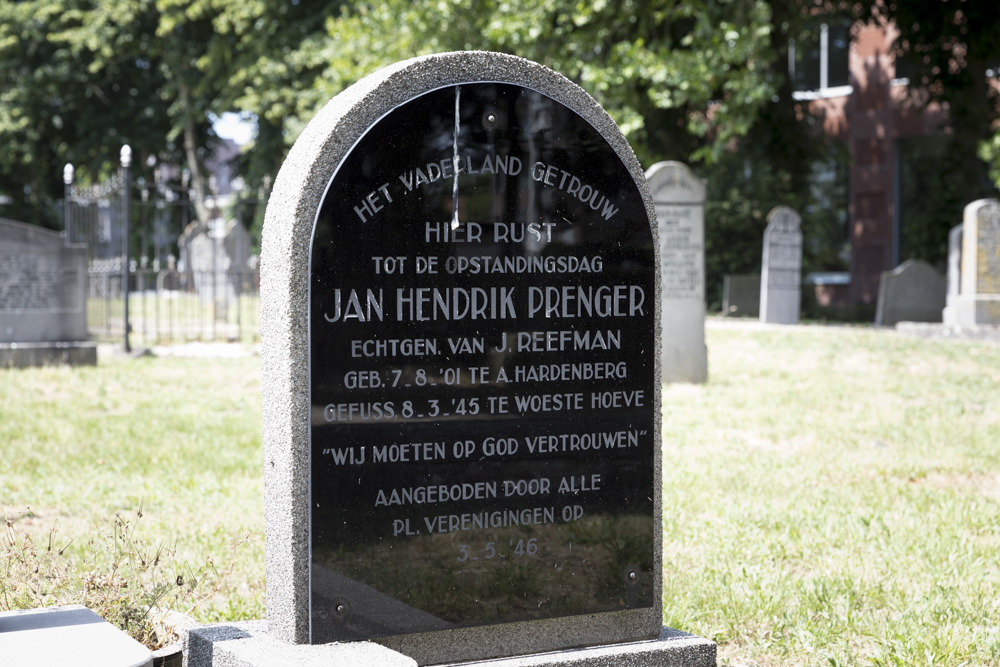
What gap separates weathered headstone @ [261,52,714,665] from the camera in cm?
281

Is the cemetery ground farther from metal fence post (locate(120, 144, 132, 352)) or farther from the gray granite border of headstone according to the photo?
metal fence post (locate(120, 144, 132, 352))

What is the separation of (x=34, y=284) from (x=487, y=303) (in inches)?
412

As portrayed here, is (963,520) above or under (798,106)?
under

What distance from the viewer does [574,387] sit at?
3162 millimetres

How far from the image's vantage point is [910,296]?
65.1 ft

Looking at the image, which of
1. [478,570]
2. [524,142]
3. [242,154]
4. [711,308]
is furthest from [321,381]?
[242,154]

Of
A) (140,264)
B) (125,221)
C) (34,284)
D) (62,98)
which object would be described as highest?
(62,98)

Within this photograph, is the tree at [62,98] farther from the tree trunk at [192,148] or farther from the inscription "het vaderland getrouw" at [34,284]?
the inscription "het vaderland getrouw" at [34,284]

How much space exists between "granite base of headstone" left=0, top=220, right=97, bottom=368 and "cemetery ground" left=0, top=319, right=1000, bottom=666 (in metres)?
0.86

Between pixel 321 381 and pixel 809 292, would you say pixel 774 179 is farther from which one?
pixel 321 381

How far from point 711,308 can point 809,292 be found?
2127 mm

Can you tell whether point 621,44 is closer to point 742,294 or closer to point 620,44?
point 620,44

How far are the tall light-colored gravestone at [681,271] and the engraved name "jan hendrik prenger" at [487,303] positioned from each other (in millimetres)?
7638

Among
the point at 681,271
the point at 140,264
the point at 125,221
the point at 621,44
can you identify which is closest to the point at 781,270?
the point at 621,44
